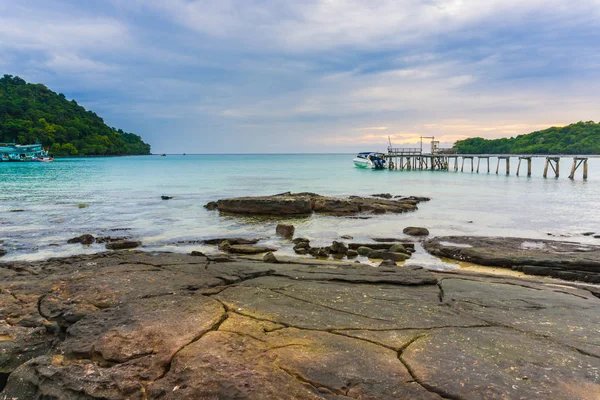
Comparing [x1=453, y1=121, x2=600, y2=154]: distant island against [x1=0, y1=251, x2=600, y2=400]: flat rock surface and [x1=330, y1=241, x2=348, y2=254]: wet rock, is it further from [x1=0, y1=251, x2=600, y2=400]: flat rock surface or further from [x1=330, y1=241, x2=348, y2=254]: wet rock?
[x1=0, y1=251, x2=600, y2=400]: flat rock surface

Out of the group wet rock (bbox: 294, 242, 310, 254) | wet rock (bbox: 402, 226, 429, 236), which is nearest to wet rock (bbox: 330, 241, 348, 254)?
wet rock (bbox: 294, 242, 310, 254)

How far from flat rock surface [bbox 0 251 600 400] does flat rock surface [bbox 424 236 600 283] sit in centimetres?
329

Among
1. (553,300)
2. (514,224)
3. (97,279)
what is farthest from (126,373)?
(514,224)

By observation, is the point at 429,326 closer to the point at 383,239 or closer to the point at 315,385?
the point at 315,385

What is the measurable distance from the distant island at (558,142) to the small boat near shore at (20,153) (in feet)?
356

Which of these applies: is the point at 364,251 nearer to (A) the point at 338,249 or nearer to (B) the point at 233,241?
(A) the point at 338,249

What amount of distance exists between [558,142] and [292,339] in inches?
5799

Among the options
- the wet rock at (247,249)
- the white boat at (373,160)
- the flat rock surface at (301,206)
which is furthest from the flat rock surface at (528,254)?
the white boat at (373,160)

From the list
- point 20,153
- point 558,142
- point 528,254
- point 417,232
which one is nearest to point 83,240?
point 417,232

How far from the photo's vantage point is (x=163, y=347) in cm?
392

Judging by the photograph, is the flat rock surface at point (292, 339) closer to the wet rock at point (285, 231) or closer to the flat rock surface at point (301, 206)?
the wet rock at point (285, 231)

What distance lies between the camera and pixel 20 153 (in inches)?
3873

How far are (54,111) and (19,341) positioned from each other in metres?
152

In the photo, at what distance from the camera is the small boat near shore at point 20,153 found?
97438 millimetres
